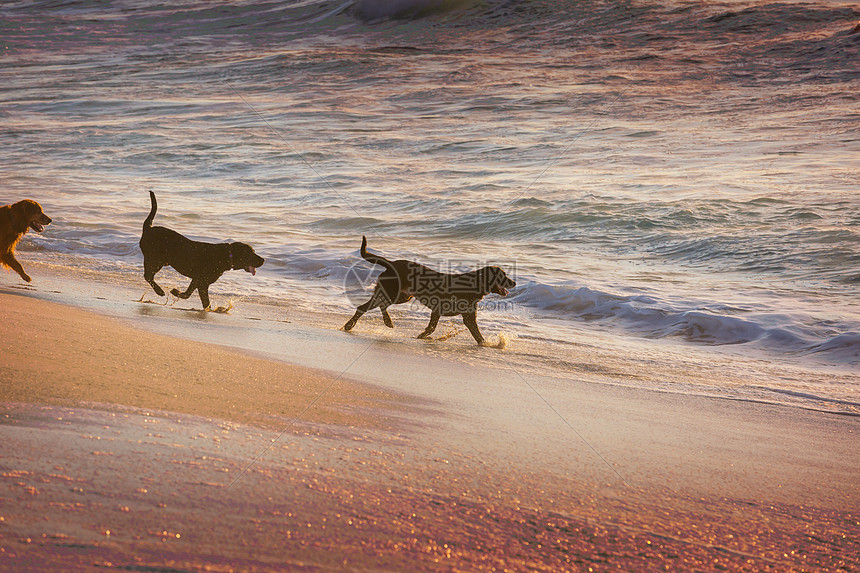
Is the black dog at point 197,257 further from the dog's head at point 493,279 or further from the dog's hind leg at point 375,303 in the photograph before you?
the dog's head at point 493,279

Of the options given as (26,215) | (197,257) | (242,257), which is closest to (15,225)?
(26,215)

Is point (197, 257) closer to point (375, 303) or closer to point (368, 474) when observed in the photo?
point (375, 303)

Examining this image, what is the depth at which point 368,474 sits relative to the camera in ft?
8.70

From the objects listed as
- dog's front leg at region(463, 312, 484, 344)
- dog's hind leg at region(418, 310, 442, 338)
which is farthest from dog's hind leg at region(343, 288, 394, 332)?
dog's front leg at region(463, 312, 484, 344)

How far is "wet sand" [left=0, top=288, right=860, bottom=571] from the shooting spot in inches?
78.4

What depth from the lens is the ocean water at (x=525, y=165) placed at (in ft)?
29.5

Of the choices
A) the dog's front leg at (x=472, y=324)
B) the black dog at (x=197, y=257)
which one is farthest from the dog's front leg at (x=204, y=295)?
the dog's front leg at (x=472, y=324)

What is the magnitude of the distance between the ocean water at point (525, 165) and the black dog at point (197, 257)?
4.01ft

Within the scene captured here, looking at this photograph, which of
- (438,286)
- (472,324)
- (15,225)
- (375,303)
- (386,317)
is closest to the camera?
(472,324)

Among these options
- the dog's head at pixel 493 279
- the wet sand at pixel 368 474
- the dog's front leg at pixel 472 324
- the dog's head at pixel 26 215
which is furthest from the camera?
the dog's head at pixel 26 215

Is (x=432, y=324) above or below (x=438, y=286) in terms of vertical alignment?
below

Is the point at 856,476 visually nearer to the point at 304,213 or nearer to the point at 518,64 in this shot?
the point at 304,213

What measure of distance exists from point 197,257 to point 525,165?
616 inches

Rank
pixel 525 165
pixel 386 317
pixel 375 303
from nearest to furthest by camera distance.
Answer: pixel 375 303
pixel 386 317
pixel 525 165
